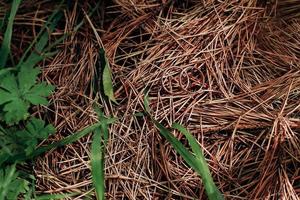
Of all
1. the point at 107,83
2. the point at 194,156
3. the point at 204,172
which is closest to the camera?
the point at 204,172

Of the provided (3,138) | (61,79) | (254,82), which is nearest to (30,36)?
(61,79)

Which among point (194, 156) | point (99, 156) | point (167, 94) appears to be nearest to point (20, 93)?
point (99, 156)

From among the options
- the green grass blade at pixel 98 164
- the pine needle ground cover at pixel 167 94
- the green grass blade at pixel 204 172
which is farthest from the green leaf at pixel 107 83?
the green grass blade at pixel 204 172

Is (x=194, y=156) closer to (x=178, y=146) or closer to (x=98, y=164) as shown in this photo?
(x=178, y=146)

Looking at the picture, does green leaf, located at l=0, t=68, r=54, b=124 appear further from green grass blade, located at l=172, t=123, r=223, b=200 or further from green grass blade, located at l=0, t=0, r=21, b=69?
green grass blade, located at l=172, t=123, r=223, b=200

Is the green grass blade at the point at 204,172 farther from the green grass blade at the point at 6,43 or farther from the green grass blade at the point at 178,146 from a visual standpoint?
the green grass blade at the point at 6,43
